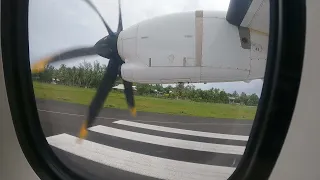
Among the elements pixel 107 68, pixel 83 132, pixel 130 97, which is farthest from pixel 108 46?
pixel 83 132

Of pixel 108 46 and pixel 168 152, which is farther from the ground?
pixel 108 46

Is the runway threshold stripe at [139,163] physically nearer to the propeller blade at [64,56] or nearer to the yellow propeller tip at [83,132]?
the yellow propeller tip at [83,132]

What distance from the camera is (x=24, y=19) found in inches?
50.9

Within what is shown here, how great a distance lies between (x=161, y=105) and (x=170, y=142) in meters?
0.11

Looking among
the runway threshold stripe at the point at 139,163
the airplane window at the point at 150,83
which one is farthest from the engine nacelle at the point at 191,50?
the runway threshold stripe at the point at 139,163

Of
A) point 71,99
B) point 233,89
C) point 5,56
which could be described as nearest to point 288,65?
point 233,89

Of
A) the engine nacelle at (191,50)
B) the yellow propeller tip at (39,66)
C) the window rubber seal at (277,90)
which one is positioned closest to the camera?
the window rubber seal at (277,90)

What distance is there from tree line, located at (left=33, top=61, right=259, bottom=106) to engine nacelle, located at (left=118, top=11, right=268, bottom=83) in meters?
0.02

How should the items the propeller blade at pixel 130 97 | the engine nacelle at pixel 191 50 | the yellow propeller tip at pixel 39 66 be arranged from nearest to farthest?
the engine nacelle at pixel 191 50 → the propeller blade at pixel 130 97 → the yellow propeller tip at pixel 39 66

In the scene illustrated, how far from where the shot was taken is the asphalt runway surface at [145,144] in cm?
103

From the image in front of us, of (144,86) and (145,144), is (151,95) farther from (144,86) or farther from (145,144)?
(145,144)

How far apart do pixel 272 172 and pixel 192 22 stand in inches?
18.0

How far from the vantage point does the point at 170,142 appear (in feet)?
3.55

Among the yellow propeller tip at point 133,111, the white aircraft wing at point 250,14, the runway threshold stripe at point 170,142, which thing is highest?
the white aircraft wing at point 250,14
